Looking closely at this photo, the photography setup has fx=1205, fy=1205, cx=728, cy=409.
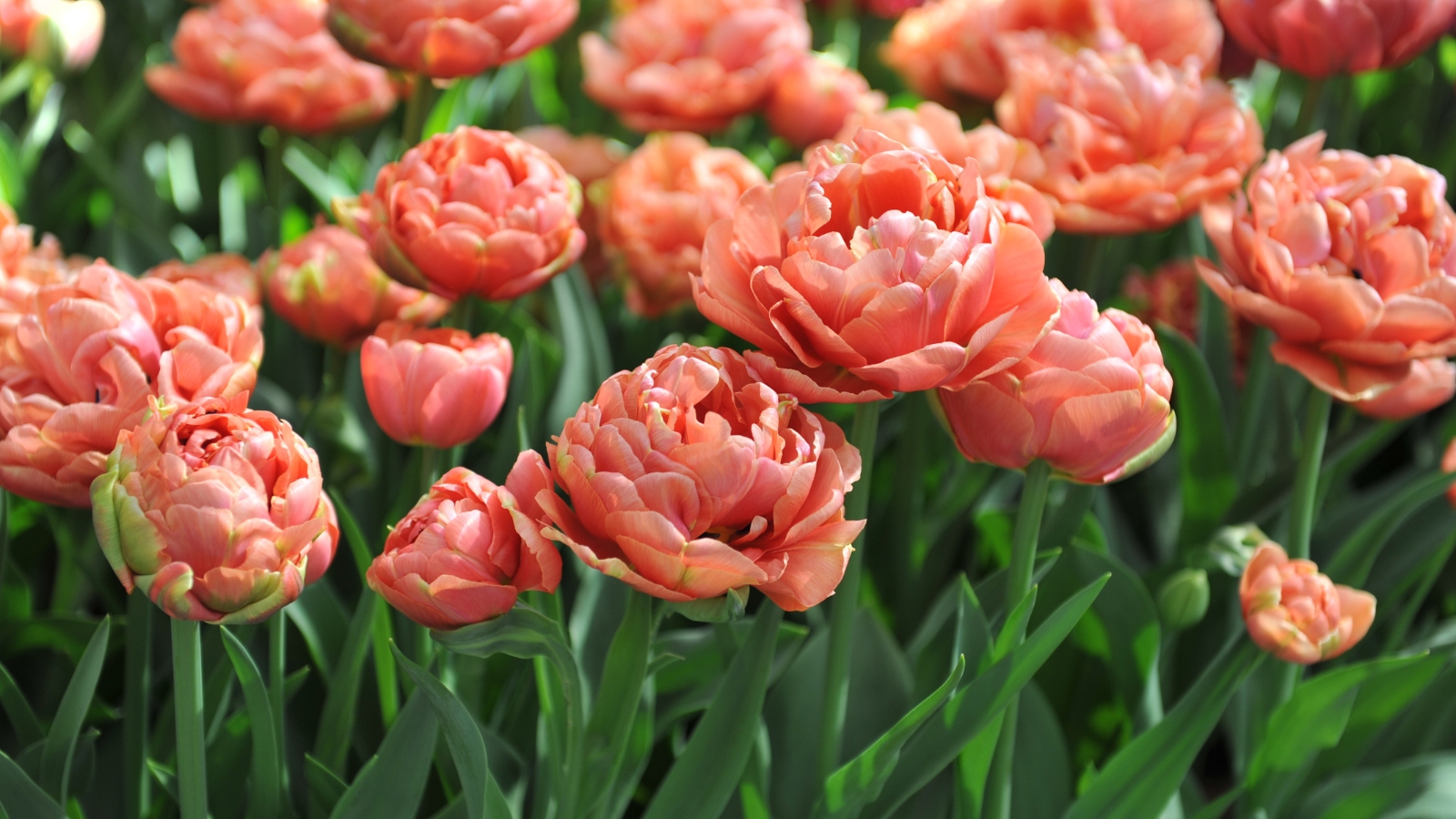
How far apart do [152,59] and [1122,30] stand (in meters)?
1.09

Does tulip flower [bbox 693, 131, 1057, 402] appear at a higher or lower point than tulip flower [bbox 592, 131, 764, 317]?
higher

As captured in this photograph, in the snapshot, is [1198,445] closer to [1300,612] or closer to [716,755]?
[1300,612]

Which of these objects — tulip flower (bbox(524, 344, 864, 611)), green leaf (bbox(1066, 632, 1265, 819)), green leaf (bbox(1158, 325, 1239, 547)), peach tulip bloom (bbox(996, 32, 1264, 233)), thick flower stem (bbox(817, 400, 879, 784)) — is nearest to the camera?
tulip flower (bbox(524, 344, 864, 611))

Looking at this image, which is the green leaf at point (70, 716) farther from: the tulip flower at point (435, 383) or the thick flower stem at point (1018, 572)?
the thick flower stem at point (1018, 572)

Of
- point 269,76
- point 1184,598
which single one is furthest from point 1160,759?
point 269,76

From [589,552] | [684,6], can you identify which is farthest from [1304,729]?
[684,6]

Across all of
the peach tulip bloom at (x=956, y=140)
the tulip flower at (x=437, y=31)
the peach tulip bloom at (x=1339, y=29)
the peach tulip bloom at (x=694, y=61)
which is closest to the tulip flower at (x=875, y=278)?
the peach tulip bloom at (x=956, y=140)

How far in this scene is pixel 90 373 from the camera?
0.56m

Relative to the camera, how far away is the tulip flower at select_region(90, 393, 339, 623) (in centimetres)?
47

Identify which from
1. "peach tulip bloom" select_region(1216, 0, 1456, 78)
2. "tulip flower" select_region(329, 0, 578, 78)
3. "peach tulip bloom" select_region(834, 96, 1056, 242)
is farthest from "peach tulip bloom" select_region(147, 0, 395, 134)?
"peach tulip bloom" select_region(1216, 0, 1456, 78)

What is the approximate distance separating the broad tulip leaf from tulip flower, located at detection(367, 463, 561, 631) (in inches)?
9.3

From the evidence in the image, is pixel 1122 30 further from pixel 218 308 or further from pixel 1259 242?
pixel 218 308

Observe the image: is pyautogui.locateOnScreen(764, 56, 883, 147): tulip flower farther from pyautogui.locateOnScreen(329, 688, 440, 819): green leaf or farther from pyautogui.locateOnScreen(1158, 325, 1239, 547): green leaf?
pyautogui.locateOnScreen(329, 688, 440, 819): green leaf

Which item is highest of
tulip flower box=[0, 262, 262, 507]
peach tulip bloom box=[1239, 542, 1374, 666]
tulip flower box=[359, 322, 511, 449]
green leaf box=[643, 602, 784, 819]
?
tulip flower box=[0, 262, 262, 507]
